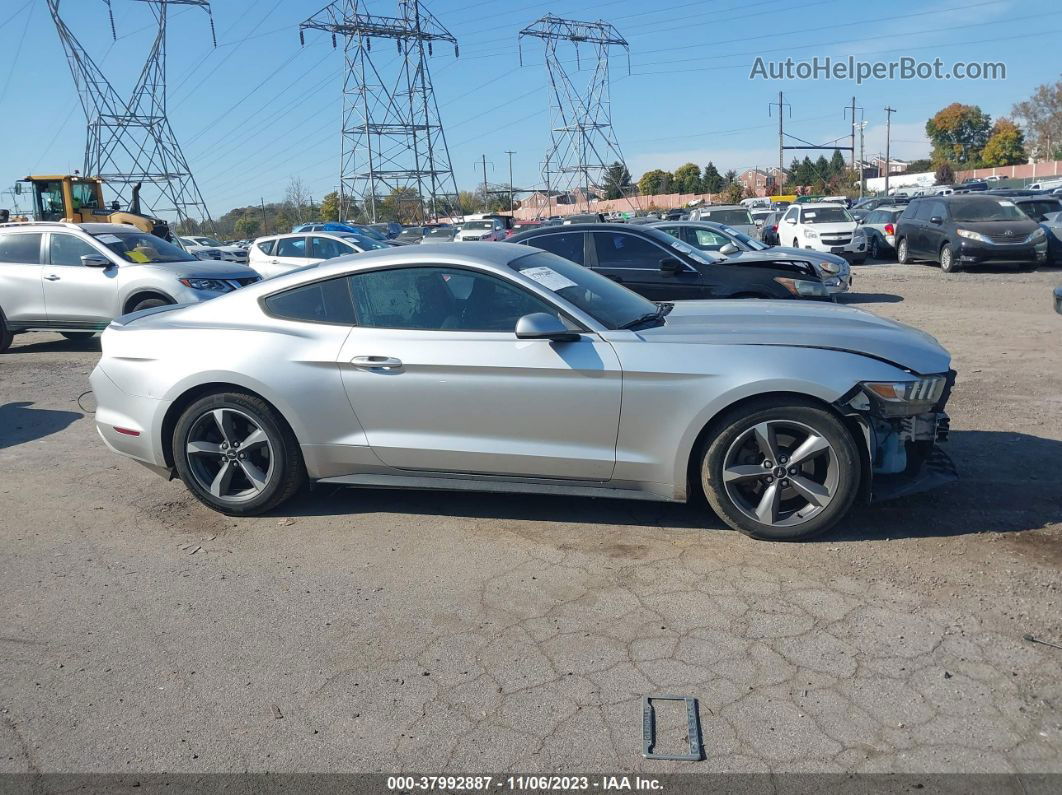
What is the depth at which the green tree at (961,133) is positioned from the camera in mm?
91875

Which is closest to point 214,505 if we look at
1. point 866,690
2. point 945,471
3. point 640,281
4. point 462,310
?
point 462,310

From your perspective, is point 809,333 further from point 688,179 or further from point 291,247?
point 688,179

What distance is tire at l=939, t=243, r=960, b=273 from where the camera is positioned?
18.8 metres

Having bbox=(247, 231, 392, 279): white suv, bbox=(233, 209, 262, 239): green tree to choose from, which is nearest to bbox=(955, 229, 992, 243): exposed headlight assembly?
bbox=(247, 231, 392, 279): white suv

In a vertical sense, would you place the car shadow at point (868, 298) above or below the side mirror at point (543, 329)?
below

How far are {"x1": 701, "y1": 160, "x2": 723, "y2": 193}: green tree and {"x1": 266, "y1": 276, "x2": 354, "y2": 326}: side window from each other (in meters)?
84.9

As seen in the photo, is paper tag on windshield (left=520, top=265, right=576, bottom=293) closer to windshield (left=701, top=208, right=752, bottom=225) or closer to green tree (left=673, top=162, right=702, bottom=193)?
windshield (left=701, top=208, right=752, bottom=225)

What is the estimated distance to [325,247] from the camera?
16969 mm

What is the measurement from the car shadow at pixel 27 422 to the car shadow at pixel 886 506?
3285mm

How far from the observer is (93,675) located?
3.48m

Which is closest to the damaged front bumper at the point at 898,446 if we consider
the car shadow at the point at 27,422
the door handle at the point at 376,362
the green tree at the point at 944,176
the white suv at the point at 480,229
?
the door handle at the point at 376,362

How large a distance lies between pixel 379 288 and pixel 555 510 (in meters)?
1.61

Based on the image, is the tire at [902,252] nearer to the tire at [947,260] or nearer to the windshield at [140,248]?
the tire at [947,260]

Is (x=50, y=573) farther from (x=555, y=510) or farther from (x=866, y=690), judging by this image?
(x=866, y=690)
